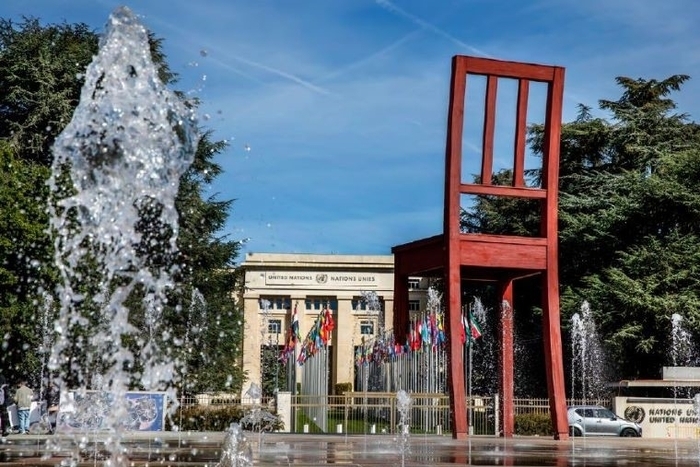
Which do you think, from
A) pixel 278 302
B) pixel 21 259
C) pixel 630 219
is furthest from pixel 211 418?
pixel 278 302

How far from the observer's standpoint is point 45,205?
29.8m

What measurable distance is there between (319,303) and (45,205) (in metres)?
43.1

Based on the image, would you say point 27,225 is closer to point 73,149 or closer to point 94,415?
point 94,415

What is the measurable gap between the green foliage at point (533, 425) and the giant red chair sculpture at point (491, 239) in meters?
8.87

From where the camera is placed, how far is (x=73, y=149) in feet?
32.0

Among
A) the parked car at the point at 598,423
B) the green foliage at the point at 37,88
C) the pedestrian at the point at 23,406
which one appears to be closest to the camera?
the pedestrian at the point at 23,406

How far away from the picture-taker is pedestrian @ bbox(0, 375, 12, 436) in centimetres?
2314

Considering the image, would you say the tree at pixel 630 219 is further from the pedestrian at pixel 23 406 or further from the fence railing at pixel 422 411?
the pedestrian at pixel 23 406

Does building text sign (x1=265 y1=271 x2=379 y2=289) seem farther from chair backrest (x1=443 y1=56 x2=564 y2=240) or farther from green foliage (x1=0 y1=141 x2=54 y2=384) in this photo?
chair backrest (x1=443 y1=56 x2=564 y2=240)

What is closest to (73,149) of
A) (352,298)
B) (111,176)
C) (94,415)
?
(111,176)

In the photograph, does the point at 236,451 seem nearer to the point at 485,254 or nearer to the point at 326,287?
the point at 485,254

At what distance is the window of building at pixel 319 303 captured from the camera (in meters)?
71.0

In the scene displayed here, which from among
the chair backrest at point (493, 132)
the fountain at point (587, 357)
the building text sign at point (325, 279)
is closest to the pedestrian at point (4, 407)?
the chair backrest at point (493, 132)

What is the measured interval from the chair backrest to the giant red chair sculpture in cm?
2
